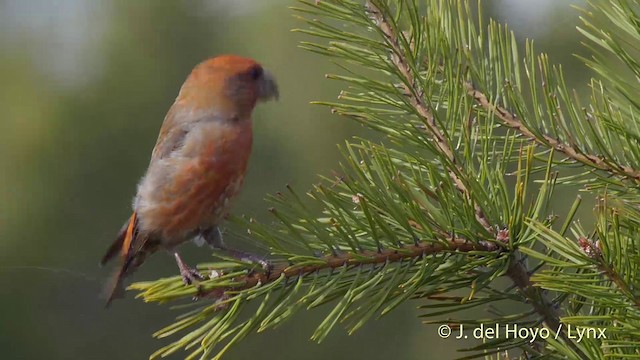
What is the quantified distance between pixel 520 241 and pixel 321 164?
4.72 m

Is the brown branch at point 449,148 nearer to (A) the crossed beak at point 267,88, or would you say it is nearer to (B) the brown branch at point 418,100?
(B) the brown branch at point 418,100

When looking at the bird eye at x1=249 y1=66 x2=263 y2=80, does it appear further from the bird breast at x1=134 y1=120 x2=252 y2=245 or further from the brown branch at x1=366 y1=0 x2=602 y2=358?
the brown branch at x1=366 y1=0 x2=602 y2=358

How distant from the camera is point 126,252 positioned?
2.60ft

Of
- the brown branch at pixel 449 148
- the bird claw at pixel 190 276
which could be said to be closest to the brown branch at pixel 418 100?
the brown branch at pixel 449 148

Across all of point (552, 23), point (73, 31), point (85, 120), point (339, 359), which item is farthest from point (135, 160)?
point (552, 23)

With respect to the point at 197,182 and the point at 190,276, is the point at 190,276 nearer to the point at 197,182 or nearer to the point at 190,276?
the point at 190,276

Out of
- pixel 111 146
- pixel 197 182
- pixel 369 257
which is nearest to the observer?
pixel 369 257

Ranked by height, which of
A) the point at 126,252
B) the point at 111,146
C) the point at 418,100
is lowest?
the point at 111,146

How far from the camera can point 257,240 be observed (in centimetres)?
53

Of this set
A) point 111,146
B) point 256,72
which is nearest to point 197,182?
point 256,72

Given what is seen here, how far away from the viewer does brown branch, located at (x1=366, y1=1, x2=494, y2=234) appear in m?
0.54

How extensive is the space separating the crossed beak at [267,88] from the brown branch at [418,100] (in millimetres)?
251

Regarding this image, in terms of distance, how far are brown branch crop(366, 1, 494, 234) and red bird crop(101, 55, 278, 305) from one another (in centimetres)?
21

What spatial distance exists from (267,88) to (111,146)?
4.83 m
